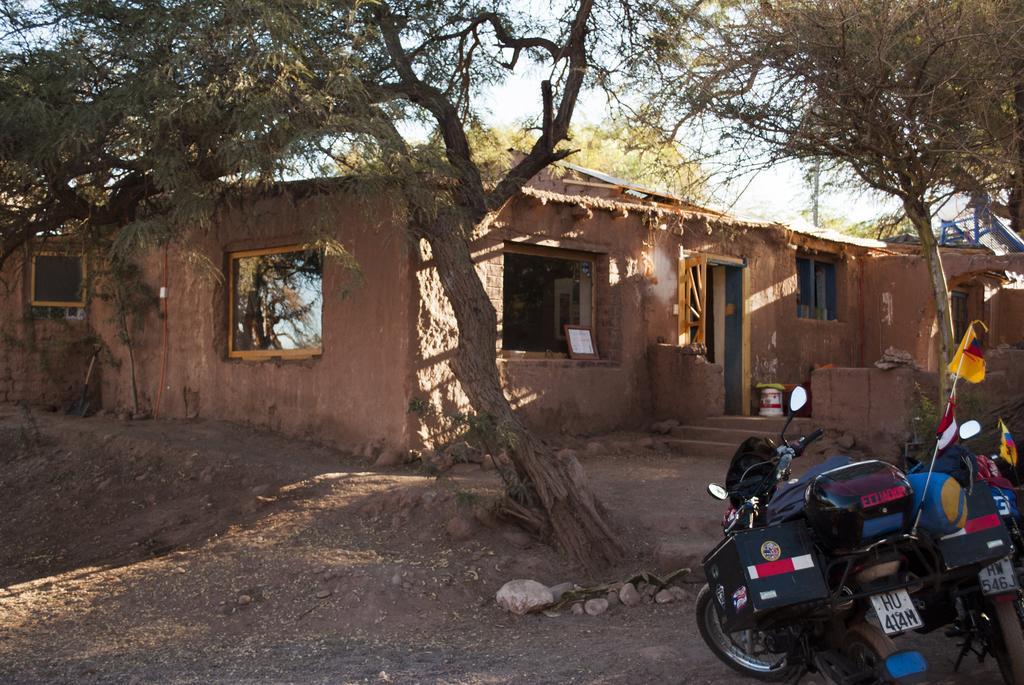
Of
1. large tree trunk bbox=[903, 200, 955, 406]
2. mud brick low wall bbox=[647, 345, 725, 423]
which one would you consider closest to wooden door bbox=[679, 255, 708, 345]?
mud brick low wall bbox=[647, 345, 725, 423]

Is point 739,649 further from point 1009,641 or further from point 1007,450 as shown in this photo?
point 1007,450

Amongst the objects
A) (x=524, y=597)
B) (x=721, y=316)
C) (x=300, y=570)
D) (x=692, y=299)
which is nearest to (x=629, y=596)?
(x=524, y=597)

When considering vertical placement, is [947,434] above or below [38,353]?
below

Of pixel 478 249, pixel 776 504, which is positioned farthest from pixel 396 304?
pixel 776 504

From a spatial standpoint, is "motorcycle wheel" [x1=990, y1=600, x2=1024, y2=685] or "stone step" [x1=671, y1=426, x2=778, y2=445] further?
"stone step" [x1=671, y1=426, x2=778, y2=445]

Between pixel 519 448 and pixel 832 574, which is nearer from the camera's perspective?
pixel 832 574

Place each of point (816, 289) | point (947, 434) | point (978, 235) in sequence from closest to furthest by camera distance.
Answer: point (947, 434), point (816, 289), point (978, 235)

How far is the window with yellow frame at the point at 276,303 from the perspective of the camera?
11.0 meters

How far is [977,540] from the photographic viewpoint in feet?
13.5

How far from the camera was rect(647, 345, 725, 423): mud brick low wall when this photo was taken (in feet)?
40.0

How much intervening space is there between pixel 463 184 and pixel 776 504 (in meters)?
5.08

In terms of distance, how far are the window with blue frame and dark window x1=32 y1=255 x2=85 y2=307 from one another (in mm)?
10782

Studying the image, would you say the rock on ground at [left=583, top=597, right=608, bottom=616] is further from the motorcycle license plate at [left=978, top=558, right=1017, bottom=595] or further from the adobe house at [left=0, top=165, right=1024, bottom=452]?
the motorcycle license plate at [left=978, top=558, right=1017, bottom=595]

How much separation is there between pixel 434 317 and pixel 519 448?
3067 millimetres
